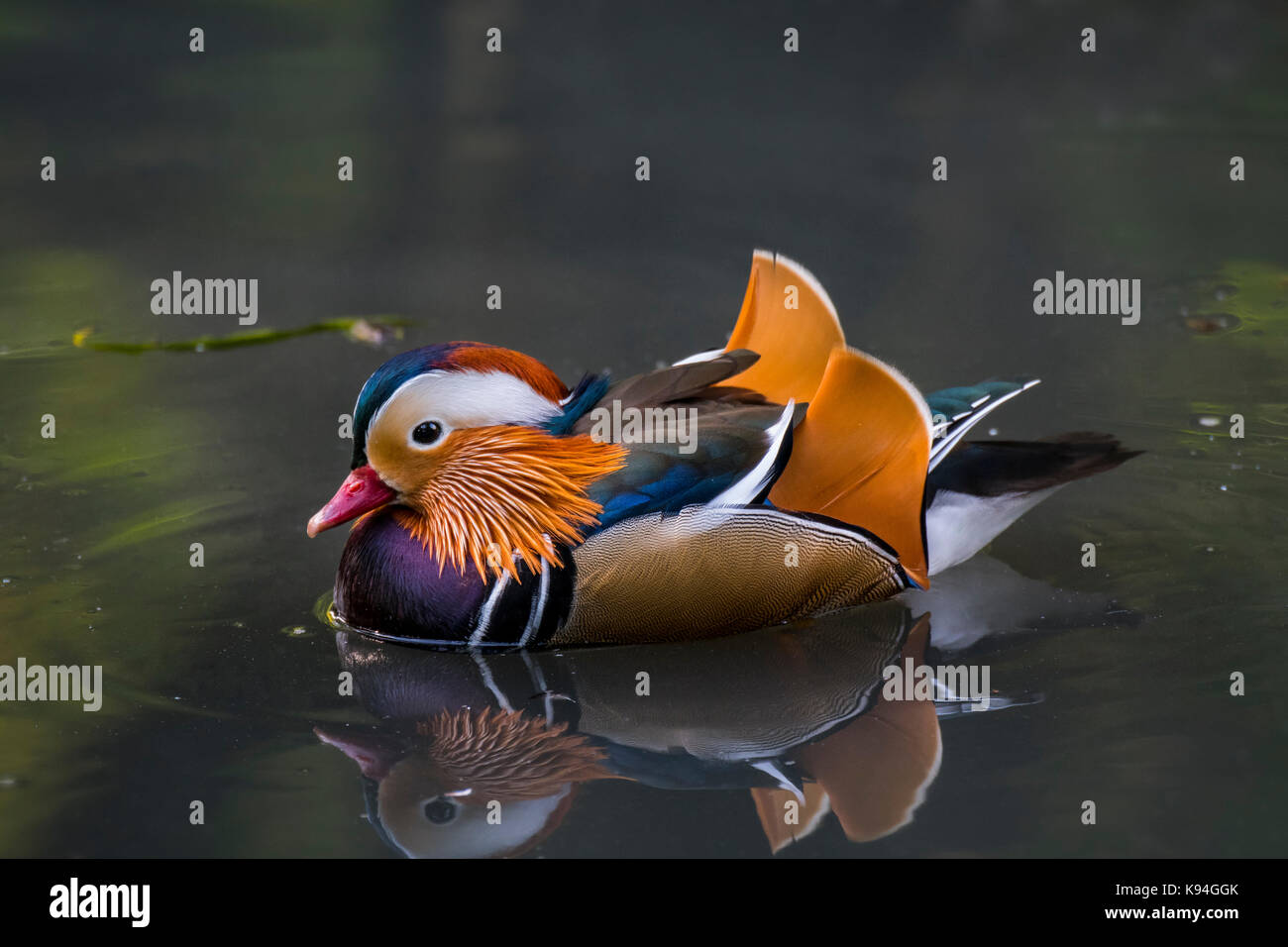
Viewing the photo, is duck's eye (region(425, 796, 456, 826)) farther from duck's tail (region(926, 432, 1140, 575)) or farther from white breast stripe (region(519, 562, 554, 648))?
duck's tail (region(926, 432, 1140, 575))

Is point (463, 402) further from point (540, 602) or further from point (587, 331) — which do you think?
point (587, 331)

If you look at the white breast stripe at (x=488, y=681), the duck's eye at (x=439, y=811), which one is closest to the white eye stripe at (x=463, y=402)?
the white breast stripe at (x=488, y=681)

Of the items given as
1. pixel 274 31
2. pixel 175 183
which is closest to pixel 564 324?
pixel 175 183

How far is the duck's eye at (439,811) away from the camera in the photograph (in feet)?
12.1

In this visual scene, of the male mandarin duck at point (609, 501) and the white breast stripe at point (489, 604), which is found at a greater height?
the male mandarin duck at point (609, 501)

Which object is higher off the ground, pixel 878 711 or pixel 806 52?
pixel 806 52

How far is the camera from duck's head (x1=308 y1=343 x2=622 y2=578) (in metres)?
4.26

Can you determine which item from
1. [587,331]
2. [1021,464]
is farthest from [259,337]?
[1021,464]

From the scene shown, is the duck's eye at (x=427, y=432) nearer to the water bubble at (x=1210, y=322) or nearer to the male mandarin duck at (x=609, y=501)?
the male mandarin duck at (x=609, y=501)

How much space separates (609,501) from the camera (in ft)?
14.0

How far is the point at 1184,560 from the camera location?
193 inches

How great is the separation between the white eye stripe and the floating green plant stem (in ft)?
7.58

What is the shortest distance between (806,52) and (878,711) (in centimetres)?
661

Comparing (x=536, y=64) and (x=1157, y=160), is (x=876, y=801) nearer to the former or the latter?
(x=1157, y=160)
